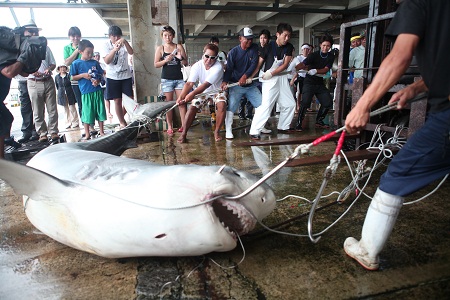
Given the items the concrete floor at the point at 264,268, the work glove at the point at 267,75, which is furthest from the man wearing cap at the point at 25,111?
the work glove at the point at 267,75

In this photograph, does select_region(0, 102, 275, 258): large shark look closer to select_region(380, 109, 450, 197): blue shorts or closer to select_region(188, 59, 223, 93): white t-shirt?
select_region(380, 109, 450, 197): blue shorts

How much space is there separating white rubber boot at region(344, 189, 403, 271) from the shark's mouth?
70cm

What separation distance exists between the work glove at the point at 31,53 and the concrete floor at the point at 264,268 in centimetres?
186

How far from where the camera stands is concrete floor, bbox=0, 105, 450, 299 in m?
1.74

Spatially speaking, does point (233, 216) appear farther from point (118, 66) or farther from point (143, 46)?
point (143, 46)

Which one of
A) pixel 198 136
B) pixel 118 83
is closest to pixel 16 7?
pixel 118 83

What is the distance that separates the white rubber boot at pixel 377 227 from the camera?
182cm

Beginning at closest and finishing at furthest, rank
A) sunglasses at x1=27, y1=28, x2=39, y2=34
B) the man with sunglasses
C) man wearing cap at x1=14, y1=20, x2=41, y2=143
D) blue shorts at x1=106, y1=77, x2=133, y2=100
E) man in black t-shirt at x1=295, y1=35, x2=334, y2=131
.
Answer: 1. sunglasses at x1=27, y1=28, x2=39, y2=34
2. the man with sunglasses
3. man wearing cap at x1=14, y1=20, x2=41, y2=143
4. blue shorts at x1=106, y1=77, x2=133, y2=100
5. man in black t-shirt at x1=295, y1=35, x2=334, y2=131

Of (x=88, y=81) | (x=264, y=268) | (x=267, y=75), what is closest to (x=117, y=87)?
(x=88, y=81)

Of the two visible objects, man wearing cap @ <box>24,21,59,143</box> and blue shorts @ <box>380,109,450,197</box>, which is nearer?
blue shorts @ <box>380,109,450,197</box>

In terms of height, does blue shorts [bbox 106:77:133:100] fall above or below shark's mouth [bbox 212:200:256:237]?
above

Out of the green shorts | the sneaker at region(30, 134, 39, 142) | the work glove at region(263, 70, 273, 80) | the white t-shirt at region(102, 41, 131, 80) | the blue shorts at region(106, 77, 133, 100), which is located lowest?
the sneaker at region(30, 134, 39, 142)

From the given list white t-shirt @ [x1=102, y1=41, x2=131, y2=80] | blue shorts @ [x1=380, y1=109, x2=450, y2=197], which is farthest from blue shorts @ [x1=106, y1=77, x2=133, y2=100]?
blue shorts @ [x1=380, y1=109, x2=450, y2=197]

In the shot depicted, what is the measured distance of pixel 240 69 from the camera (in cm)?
623
